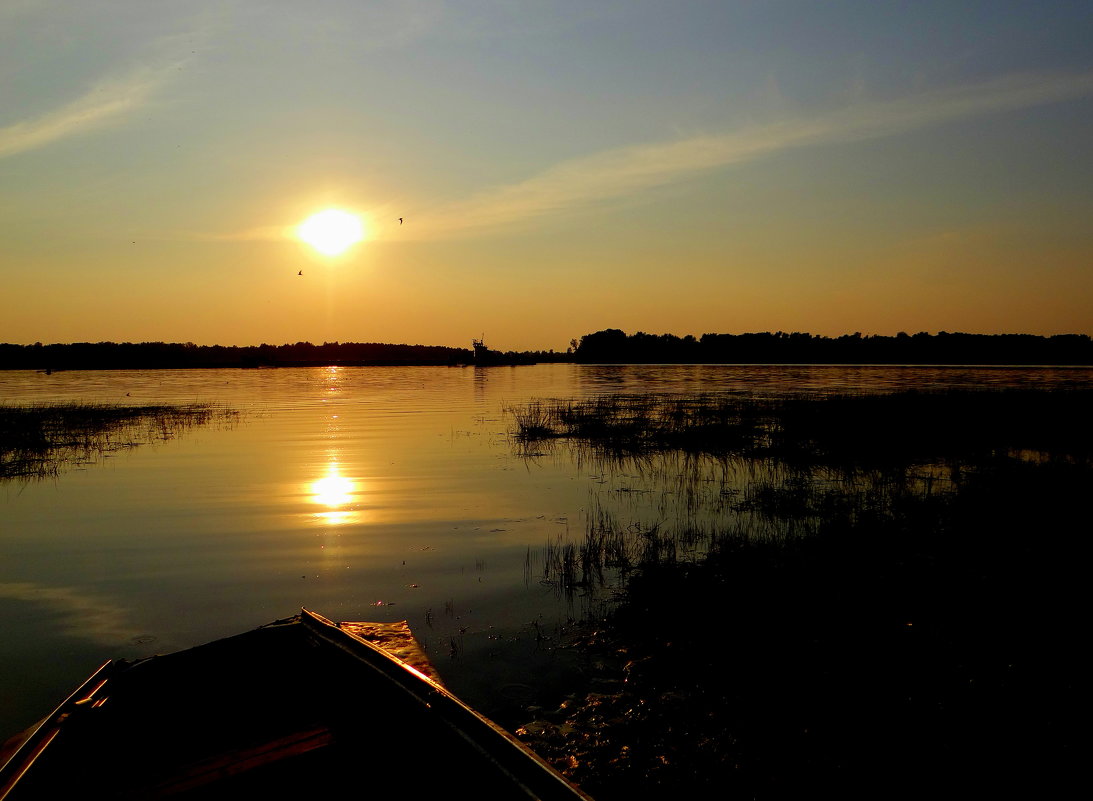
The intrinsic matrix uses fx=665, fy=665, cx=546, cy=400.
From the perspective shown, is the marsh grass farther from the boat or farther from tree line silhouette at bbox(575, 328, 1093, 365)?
tree line silhouette at bbox(575, 328, 1093, 365)

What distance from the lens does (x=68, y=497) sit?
49.9ft

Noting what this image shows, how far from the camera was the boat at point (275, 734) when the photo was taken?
142 inches

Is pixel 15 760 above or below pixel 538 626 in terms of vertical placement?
above

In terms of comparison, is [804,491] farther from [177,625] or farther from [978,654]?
[177,625]

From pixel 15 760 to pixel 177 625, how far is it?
4.78 meters

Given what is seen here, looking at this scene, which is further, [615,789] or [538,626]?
[538,626]

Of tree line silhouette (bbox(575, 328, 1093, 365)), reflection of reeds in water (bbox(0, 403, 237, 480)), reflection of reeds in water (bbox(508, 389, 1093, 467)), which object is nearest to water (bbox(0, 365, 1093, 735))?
reflection of reeds in water (bbox(0, 403, 237, 480))

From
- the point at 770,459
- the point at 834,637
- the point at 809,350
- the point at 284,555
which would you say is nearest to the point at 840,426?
the point at 770,459

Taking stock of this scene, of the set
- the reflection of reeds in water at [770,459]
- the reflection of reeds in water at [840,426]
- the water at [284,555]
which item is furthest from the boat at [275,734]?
the reflection of reeds in water at [840,426]

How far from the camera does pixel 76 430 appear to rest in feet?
86.9

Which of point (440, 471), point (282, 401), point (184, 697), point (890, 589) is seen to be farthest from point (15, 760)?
point (282, 401)

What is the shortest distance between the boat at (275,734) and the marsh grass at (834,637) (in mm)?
1400

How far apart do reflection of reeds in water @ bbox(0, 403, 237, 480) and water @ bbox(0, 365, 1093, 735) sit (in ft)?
4.86

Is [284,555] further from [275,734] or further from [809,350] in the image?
[809,350]
